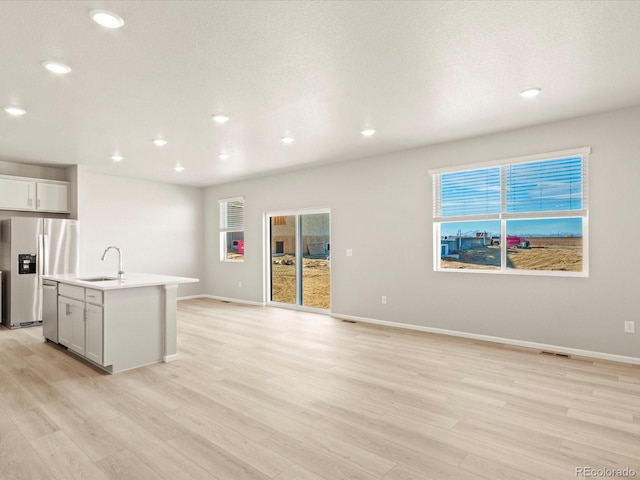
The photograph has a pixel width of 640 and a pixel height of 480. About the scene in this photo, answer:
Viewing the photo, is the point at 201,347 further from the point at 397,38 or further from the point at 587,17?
the point at 587,17

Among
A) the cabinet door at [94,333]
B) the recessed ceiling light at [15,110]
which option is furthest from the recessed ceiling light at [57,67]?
the cabinet door at [94,333]

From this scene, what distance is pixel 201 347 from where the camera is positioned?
450 centimetres

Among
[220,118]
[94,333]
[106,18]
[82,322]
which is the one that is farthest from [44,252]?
[106,18]

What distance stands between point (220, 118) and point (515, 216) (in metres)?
3.54

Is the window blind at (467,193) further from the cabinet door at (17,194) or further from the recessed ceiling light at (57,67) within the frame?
the cabinet door at (17,194)

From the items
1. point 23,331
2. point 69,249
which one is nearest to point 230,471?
point 23,331

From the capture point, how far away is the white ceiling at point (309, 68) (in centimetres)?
222

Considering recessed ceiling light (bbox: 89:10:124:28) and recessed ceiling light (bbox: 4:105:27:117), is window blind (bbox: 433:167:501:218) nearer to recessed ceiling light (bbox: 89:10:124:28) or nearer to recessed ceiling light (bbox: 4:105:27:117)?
recessed ceiling light (bbox: 89:10:124:28)

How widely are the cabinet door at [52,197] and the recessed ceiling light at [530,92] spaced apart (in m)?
6.85

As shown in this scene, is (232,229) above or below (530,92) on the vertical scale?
below

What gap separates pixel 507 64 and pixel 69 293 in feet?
15.8

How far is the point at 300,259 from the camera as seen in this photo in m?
6.98

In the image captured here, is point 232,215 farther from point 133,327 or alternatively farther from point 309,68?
point 309,68
